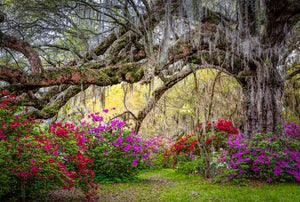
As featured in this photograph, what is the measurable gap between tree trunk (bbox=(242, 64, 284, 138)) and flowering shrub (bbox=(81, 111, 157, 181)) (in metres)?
3.39

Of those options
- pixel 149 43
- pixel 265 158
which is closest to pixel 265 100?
pixel 265 158

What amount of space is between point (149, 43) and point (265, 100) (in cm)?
364

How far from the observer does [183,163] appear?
7.82 meters

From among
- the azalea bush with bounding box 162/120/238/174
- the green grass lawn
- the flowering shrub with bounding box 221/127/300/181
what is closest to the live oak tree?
the flowering shrub with bounding box 221/127/300/181

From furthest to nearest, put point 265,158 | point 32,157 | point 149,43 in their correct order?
point 265,158 < point 149,43 < point 32,157

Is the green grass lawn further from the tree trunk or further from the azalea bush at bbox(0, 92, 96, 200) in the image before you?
the tree trunk

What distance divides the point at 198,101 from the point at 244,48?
172 centimetres

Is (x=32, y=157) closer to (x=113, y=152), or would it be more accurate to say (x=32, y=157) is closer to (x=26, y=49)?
(x=26, y=49)

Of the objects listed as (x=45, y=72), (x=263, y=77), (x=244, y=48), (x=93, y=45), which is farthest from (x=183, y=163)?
(x=45, y=72)

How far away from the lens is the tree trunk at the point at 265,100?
606 cm

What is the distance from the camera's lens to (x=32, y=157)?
A: 122 inches

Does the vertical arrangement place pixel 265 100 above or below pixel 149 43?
below

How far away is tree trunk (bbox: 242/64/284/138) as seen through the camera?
606cm

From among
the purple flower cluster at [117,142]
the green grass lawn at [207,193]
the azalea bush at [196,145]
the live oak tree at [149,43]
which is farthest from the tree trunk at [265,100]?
the purple flower cluster at [117,142]
